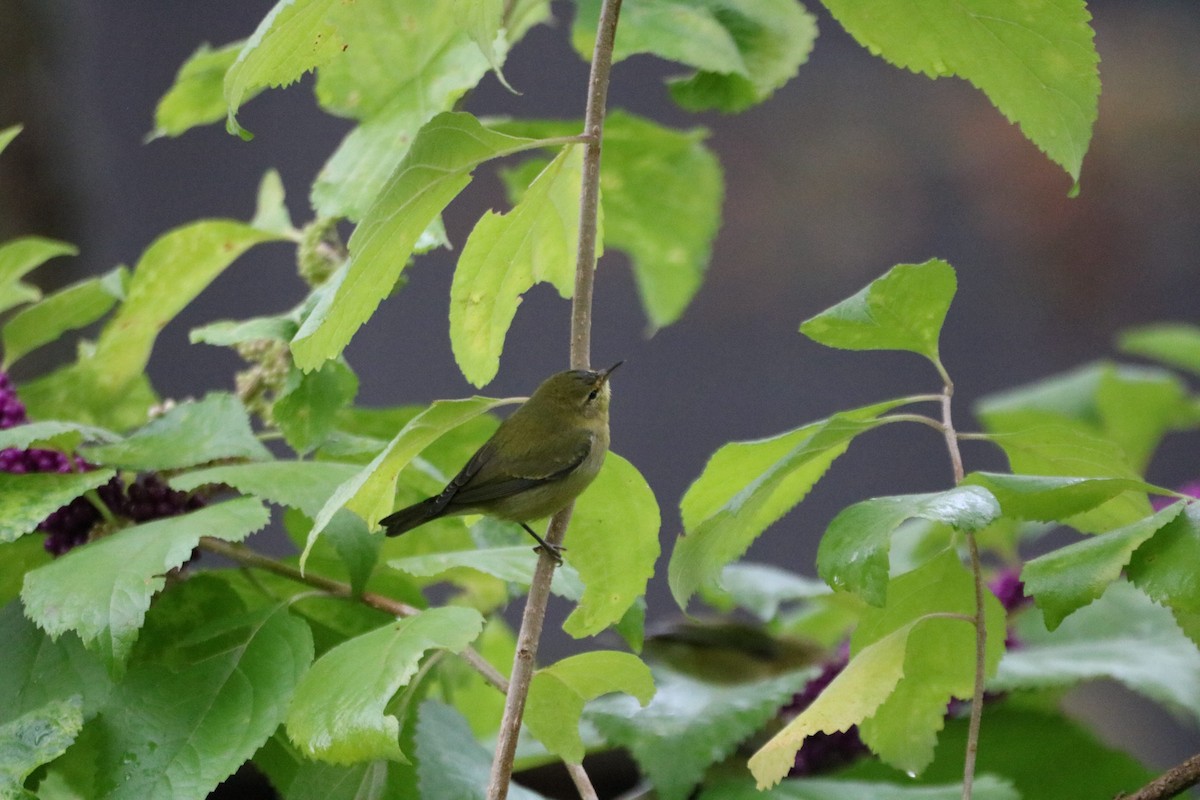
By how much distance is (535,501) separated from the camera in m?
0.75

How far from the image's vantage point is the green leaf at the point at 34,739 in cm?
48

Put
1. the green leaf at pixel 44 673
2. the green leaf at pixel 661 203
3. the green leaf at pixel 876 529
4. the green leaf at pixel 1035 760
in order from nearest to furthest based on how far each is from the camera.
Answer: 1. the green leaf at pixel 876 529
2. the green leaf at pixel 44 673
3. the green leaf at pixel 1035 760
4. the green leaf at pixel 661 203

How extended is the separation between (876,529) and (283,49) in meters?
0.33

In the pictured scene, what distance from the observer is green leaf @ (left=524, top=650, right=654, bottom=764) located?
1.77ft

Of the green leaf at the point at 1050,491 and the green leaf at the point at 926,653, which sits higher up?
the green leaf at the point at 1050,491

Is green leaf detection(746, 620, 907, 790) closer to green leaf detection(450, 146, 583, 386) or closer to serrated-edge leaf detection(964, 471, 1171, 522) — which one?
serrated-edge leaf detection(964, 471, 1171, 522)

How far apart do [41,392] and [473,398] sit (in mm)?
372

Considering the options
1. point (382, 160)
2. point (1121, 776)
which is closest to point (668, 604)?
point (1121, 776)

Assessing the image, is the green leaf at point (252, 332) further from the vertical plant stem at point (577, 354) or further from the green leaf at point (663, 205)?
the green leaf at point (663, 205)

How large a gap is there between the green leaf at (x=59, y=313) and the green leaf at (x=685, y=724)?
41 centimetres

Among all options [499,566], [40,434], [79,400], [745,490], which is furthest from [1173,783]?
[79,400]

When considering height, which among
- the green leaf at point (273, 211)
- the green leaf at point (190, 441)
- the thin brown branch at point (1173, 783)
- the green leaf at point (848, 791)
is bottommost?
the green leaf at point (848, 791)

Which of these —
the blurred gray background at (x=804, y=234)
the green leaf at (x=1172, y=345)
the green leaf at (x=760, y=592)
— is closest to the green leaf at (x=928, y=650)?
the green leaf at (x=760, y=592)

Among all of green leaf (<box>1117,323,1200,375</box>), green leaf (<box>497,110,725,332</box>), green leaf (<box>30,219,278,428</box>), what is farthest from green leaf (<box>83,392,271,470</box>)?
green leaf (<box>1117,323,1200,375</box>)
